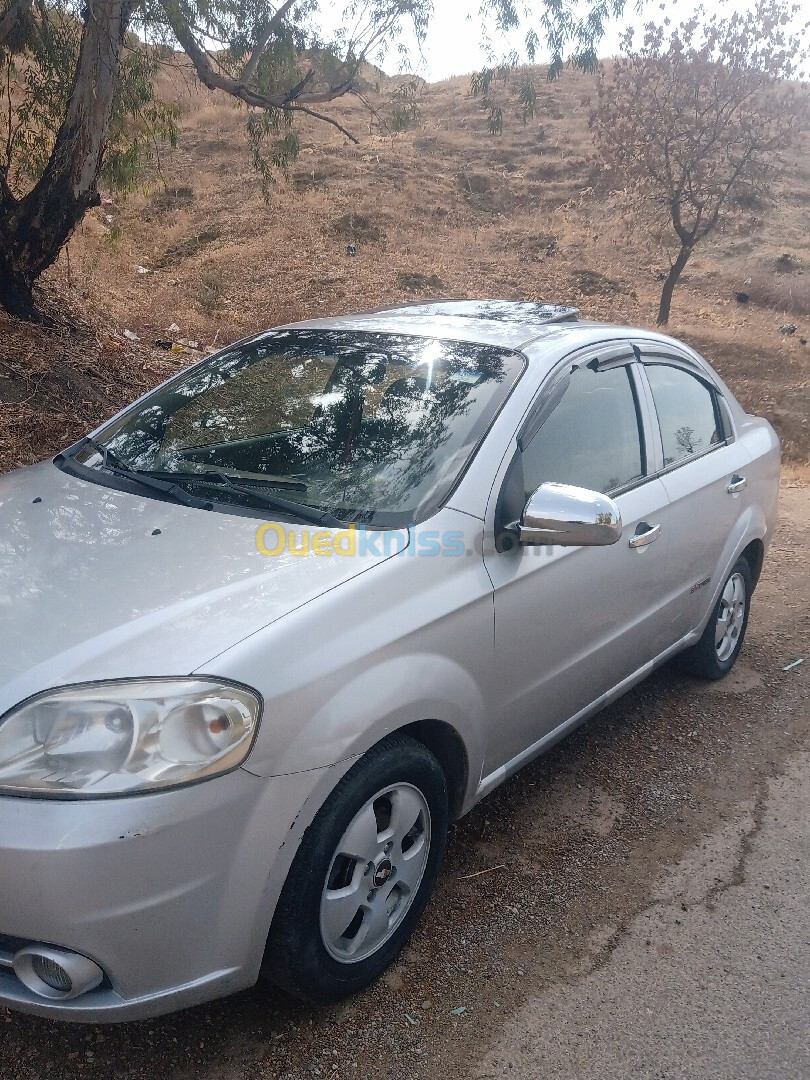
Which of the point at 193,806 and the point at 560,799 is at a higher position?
the point at 193,806

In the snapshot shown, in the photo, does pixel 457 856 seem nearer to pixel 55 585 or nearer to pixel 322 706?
pixel 322 706

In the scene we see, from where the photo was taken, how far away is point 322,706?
2.14 m

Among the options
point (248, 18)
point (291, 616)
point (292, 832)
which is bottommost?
point (292, 832)

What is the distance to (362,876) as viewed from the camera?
2367 millimetres

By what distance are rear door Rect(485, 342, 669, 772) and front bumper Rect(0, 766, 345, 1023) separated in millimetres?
953

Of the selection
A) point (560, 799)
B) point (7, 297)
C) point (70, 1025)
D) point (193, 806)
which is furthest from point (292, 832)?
point (7, 297)

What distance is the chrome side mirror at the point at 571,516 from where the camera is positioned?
2.64 metres

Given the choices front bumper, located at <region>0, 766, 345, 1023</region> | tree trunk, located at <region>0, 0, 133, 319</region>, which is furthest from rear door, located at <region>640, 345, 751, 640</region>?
tree trunk, located at <region>0, 0, 133, 319</region>

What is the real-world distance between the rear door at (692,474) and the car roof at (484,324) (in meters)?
0.23

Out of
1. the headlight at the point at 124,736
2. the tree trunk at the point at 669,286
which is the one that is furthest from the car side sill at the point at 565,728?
the tree trunk at the point at 669,286

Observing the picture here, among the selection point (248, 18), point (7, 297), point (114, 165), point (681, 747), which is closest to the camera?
point (681, 747)

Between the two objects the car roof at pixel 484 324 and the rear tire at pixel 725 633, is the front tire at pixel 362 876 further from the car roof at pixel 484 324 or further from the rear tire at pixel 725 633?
the rear tire at pixel 725 633

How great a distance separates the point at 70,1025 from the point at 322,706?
43.5 inches

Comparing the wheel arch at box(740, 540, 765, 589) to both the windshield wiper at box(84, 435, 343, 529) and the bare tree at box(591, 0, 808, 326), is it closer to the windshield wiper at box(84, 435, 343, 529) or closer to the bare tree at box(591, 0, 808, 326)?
the windshield wiper at box(84, 435, 343, 529)
